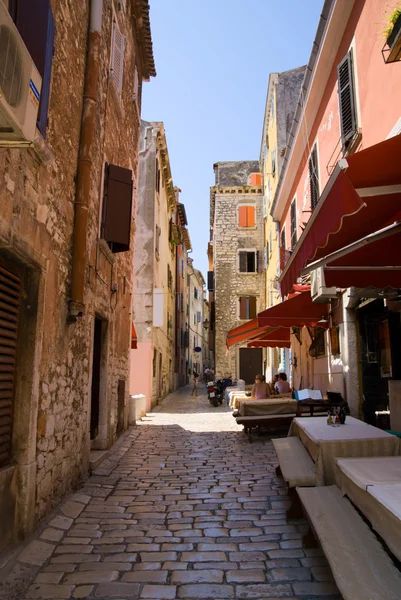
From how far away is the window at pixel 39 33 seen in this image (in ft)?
12.9

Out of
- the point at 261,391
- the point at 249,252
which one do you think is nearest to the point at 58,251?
the point at 261,391

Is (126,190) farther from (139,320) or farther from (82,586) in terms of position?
(139,320)

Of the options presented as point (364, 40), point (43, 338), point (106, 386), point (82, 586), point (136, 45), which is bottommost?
point (82, 586)

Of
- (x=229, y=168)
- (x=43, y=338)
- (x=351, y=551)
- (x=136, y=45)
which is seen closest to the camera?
(x=351, y=551)

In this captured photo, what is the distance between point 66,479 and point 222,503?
1.89 metres

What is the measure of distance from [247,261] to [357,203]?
26717 mm

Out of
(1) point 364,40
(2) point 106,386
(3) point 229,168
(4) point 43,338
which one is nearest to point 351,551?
(4) point 43,338

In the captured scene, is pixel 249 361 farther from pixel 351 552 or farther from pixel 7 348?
pixel 351 552

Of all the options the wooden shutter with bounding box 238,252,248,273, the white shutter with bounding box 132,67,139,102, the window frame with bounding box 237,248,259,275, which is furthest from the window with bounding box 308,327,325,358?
the wooden shutter with bounding box 238,252,248,273

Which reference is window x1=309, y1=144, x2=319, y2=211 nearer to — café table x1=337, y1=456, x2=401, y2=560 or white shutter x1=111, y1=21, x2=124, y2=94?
white shutter x1=111, y1=21, x2=124, y2=94

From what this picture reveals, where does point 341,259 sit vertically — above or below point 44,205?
below

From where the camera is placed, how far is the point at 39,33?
4.31 meters

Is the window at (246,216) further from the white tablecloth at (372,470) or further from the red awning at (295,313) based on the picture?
the white tablecloth at (372,470)

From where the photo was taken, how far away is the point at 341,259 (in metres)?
5.64
